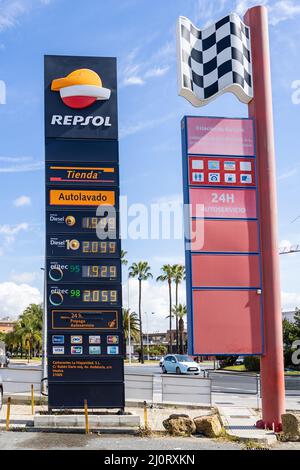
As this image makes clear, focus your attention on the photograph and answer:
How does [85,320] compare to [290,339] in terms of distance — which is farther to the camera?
[290,339]

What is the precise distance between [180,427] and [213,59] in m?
8.87

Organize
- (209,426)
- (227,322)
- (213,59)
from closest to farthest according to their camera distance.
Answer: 1. (209,426)
2. (227,322)
3. (213,59)

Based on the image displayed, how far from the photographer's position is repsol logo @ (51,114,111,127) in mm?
15562

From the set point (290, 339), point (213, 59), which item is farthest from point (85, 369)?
point (290, 339)

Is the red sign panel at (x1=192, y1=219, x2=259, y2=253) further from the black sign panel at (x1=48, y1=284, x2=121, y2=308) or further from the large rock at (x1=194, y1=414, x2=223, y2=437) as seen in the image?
the large rock at (x1=194, y1=414, x2=223, y2=437)

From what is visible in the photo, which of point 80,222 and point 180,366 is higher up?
point 80,222

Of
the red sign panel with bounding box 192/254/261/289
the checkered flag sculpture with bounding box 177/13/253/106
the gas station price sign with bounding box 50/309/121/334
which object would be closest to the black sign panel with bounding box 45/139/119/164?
the checkered flag sculpture with bounding box 177/13/253/106

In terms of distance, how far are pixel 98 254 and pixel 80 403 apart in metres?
3.77

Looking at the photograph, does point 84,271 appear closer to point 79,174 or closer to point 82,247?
point 82,247

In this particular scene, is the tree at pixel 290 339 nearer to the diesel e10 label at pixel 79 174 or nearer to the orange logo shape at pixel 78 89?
the diesel e10 label at pixel 79 174

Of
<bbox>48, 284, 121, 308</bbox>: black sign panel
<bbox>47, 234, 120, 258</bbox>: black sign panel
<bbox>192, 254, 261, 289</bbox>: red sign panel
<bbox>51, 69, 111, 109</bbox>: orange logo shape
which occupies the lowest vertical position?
<bbox>48, 284, 121, 308</bbox>: black sign panel

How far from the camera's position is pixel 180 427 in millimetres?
13141
